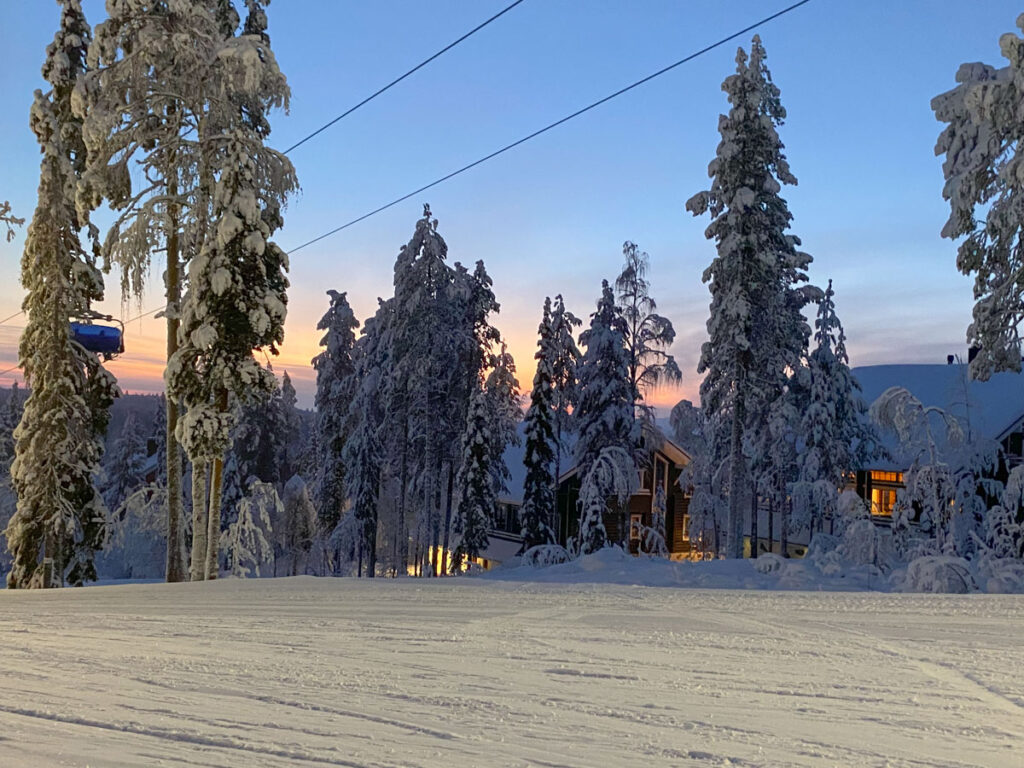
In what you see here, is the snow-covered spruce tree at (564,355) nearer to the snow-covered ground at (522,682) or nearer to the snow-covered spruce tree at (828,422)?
the snow-covered spruce tree at (828,422)

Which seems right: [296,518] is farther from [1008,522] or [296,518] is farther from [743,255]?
[1008,522]

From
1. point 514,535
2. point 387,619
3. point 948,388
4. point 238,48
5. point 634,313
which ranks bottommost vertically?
point 514,535

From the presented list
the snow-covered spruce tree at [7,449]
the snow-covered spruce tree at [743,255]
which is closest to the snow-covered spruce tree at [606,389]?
the snow-covered spruce tree at [743,255]

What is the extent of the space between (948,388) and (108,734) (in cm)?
2693

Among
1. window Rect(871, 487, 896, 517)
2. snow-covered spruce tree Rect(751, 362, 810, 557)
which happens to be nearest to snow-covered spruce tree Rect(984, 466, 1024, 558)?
snow-covered spruce tree Rect(751, 362, 810, 557)

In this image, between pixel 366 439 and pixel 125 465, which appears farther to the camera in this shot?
pixel 125 465

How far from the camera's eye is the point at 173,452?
17.1 meters

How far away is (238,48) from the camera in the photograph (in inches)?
590

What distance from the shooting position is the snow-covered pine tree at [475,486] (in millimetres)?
34188

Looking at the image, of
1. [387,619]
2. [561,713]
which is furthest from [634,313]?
[561,713]

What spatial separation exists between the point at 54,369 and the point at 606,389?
19237 millimetres

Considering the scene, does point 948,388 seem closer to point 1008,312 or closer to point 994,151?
point 1008,312

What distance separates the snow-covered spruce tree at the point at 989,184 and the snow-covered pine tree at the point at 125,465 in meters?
57.1

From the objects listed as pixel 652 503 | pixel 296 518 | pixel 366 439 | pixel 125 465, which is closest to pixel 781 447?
pixel 652 503
